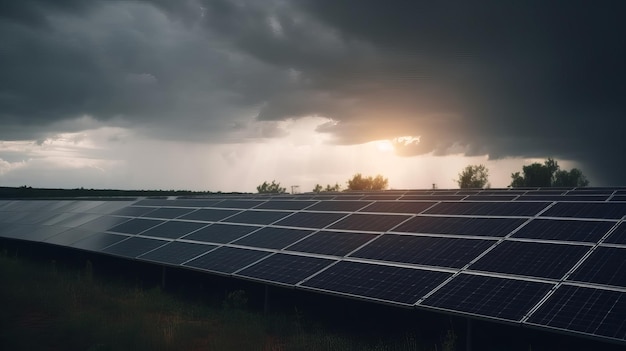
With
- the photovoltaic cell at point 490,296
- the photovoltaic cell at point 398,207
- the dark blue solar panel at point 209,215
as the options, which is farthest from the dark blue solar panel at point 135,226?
the photovoltaic cell at point 490,296

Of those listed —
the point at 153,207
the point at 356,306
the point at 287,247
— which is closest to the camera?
the point at 356,306

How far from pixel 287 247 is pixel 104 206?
3232 cm

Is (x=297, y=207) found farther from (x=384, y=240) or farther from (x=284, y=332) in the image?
(x=284, y=332)

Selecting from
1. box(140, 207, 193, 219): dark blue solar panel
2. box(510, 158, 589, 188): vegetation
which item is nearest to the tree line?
box(510, 158, 589, 188): vegetation

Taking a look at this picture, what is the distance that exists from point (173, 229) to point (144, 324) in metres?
14.7

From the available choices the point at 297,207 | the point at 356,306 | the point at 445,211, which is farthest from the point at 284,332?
the point at 297,207

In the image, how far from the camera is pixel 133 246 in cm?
3306

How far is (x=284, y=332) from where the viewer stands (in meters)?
21.4

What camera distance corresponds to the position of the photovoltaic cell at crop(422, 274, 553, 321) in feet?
52.2

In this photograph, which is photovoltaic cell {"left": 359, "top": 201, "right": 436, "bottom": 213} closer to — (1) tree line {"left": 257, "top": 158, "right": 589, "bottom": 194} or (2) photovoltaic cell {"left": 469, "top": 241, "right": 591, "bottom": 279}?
(2) photovoltaic cell {"left": 469, "top": 241, "right": 591, "bottom": 279}

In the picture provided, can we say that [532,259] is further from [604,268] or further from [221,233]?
[221,233]

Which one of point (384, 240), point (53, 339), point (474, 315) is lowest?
point (53, 339)

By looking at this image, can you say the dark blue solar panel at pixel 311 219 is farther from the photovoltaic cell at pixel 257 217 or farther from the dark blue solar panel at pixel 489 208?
the dark blue solar panel at pixel 489 208

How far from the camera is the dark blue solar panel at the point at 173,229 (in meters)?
33.9
